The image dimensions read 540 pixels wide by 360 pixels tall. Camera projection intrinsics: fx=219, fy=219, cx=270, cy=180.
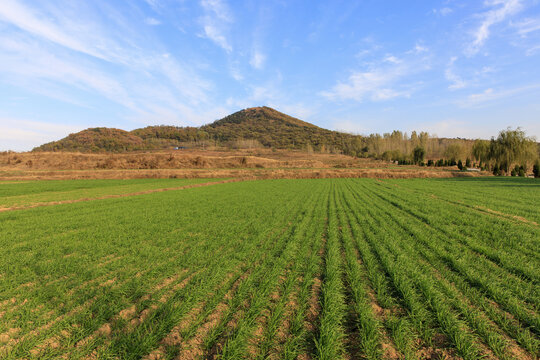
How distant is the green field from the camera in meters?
3.56

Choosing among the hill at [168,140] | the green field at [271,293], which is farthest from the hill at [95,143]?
the green field at [271,293]

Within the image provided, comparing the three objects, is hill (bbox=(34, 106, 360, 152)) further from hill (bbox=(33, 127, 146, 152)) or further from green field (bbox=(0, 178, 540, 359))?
green field (bbox=(0, 178, 540, 359))

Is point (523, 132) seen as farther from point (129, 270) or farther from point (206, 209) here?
point (129, 270)

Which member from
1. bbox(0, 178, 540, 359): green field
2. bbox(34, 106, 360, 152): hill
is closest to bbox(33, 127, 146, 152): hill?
bbox(34, 106, 360, 152): hill

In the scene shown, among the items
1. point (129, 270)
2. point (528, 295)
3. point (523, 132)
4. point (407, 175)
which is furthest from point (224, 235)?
point (523, 132)

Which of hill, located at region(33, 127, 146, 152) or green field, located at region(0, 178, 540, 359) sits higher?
hill, located at region(33, 127, 146, 152)

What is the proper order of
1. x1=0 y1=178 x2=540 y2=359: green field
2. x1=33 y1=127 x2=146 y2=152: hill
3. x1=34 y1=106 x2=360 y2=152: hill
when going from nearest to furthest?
x1=0 y1=178 x2=540 y2=359: green field
x1=33 y1=127 x2=146 y2=152: hill
x1=34 y1=106 x2=360 y2=152: hill

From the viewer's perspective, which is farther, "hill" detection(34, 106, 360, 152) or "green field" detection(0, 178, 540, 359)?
"hill" detection(34, 106, 360, 152)

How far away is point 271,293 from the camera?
5.19m

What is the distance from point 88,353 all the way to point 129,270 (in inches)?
131

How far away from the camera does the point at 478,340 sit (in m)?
3.71

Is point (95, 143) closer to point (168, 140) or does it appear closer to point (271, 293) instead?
point (168, 140)

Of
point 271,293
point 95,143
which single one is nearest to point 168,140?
point 95,143

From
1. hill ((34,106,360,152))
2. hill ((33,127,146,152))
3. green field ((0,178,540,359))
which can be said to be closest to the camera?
green field ((0,178,540,359))
